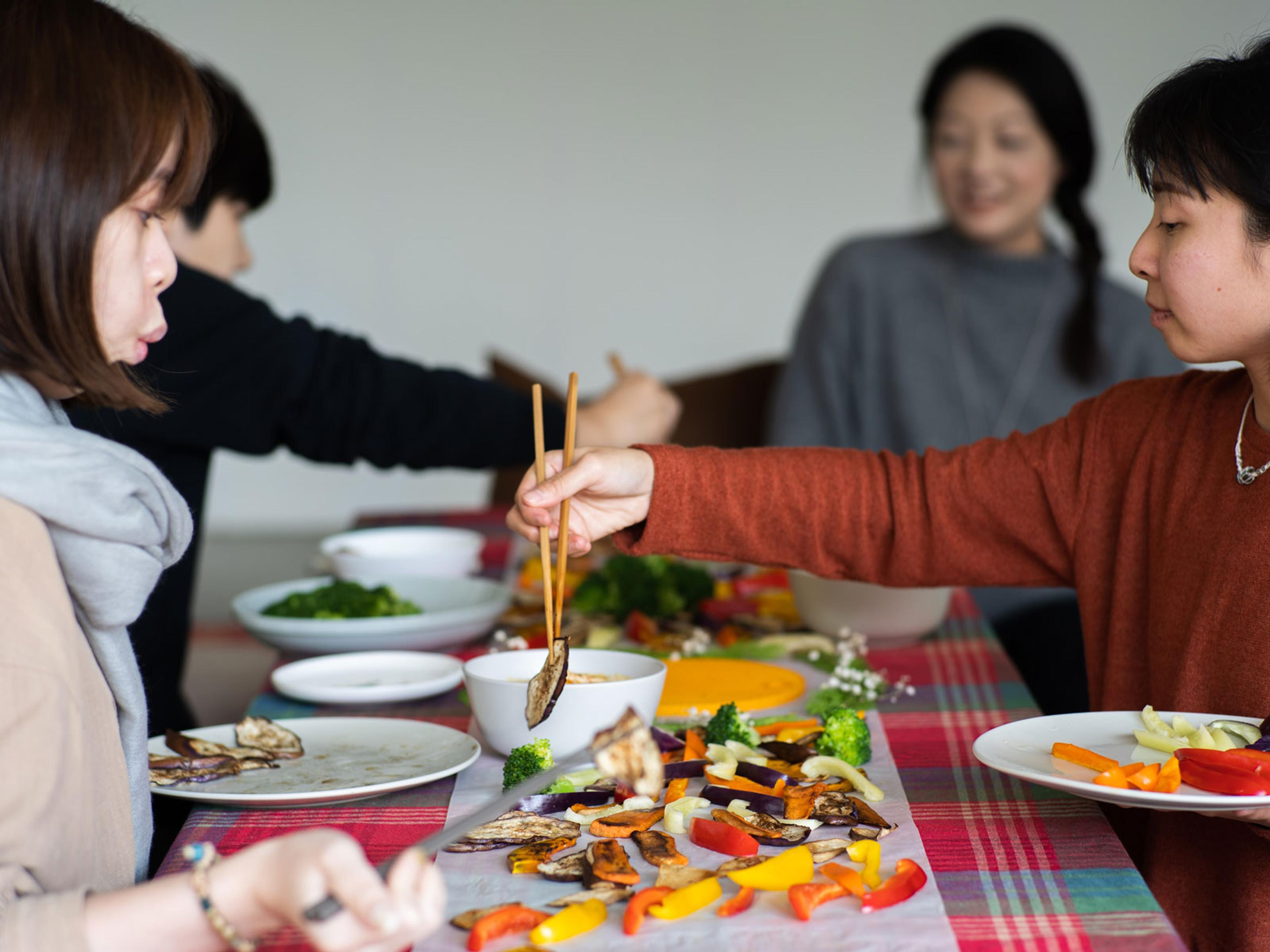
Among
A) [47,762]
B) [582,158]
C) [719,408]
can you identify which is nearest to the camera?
[47,762]

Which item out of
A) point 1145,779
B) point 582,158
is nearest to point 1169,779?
point 1145,779

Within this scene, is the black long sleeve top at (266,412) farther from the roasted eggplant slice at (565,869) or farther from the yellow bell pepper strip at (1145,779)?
the yellow bell pepper strip at (1145,779)

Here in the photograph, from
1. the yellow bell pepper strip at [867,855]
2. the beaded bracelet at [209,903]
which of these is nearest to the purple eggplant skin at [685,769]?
the yellow bell pepper strip at [867,855]

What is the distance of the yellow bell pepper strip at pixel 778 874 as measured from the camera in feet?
2.95

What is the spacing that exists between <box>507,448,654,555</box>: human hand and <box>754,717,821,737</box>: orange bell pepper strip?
0.92 ft

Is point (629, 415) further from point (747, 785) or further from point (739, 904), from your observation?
point (739, 904)

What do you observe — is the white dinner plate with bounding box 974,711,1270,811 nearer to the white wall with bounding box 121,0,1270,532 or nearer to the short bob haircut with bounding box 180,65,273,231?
the short bob haircut with bounding box 180,65,273,231

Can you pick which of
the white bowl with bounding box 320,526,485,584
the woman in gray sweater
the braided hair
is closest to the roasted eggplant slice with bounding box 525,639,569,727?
the white bowl with bounding box 320,526,485,584

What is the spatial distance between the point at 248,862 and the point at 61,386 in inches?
17.2

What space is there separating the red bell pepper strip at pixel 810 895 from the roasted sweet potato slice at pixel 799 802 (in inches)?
5.2

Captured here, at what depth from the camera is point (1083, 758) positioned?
1019 mm

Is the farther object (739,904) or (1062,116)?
(1062,116)

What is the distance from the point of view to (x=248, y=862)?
760 millimetres

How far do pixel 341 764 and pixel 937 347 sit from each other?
2357 millimetres
